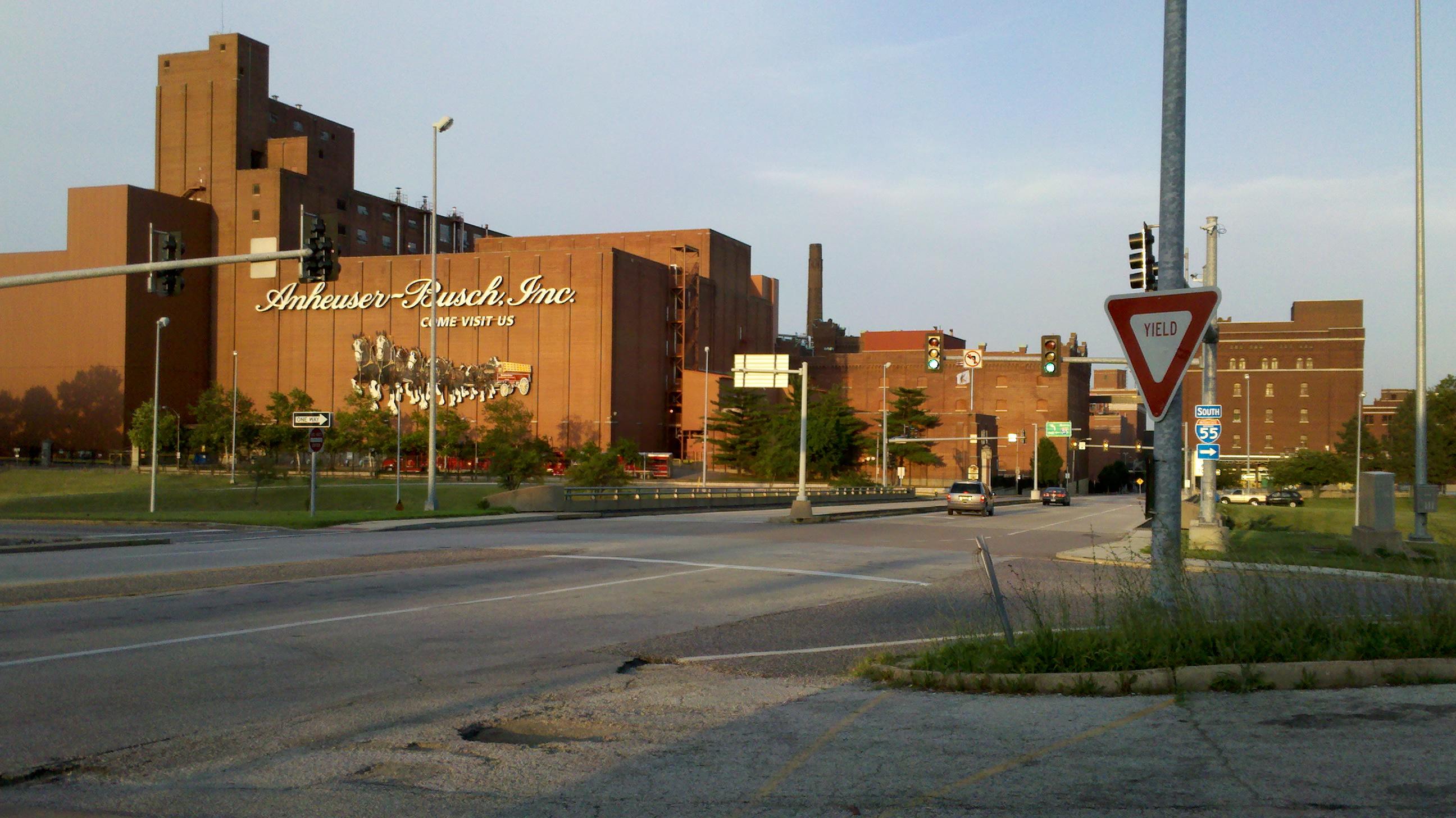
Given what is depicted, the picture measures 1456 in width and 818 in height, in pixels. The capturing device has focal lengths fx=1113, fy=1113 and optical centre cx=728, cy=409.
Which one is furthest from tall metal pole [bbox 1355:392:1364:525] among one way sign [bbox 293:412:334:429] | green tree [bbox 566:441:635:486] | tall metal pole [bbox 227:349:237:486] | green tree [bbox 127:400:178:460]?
green tree [bbox 127:400:178:460]

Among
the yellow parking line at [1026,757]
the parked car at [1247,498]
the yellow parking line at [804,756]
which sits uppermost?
the yellow parking line at [1026,757]

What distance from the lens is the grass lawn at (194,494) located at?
198 ft

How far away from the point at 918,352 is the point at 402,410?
67613mm

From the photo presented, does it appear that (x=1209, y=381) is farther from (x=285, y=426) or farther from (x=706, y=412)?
(x=285, y=426)

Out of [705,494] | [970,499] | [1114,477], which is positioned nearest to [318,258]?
[705,494]

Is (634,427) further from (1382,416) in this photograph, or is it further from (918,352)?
(1382,416)

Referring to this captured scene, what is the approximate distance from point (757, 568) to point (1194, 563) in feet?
29.6

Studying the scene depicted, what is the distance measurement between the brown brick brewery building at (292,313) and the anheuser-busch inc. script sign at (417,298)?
163 mm

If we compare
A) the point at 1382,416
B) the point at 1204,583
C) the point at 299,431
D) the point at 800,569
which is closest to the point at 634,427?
the point at 299,431

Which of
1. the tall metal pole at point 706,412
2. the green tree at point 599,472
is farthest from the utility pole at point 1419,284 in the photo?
the tall metal pole at point 706,412

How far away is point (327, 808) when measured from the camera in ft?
19.7

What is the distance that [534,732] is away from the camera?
25.8ft

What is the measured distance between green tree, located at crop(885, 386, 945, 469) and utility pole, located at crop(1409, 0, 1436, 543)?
84.3 metres

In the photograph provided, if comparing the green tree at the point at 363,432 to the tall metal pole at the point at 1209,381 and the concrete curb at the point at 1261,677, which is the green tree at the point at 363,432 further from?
the concrete curb at the point at 1261,677
